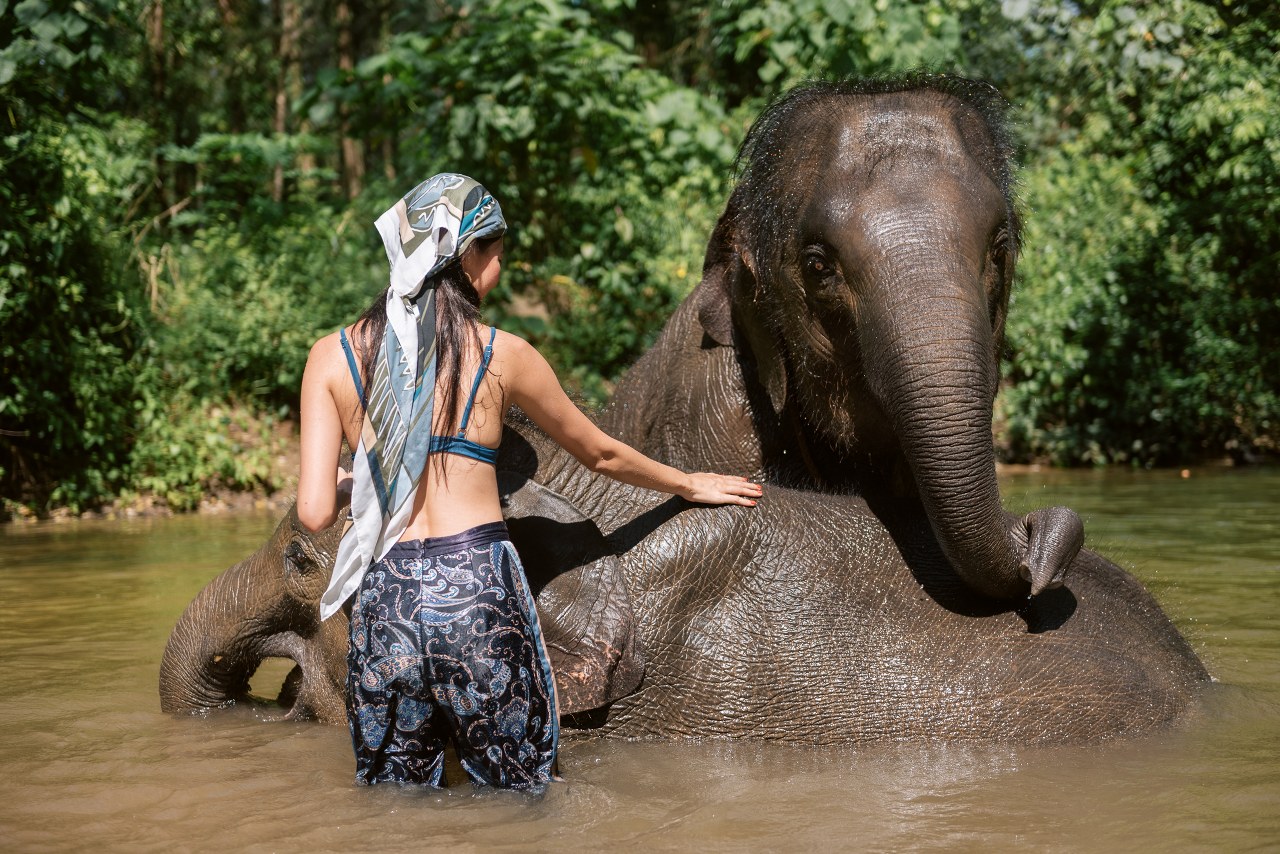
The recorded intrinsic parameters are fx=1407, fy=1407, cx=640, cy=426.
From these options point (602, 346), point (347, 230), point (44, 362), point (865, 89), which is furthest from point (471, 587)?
point (347, 230)

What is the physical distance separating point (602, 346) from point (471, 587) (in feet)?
34.3

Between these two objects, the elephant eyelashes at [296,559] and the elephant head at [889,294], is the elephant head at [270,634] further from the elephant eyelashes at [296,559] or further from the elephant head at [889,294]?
the elephant head at [889,294]

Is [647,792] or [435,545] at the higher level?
[435,545]

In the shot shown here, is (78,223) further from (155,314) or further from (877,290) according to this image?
(877,290)

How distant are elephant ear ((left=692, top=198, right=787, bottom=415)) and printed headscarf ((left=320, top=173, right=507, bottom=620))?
2.02m

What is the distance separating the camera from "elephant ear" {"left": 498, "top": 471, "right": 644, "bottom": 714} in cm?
379

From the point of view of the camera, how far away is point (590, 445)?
366cm

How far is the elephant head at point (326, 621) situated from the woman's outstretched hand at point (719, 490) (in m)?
0.29

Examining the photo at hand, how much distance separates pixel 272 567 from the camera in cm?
420

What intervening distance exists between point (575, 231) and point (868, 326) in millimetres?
8870

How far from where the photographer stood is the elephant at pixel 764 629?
3.81m

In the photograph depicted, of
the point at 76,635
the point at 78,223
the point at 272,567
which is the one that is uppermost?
the point at 78,223

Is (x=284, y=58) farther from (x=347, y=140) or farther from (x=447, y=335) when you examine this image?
(x=447, y=335)

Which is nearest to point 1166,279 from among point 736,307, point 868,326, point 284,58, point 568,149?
point 568,149
